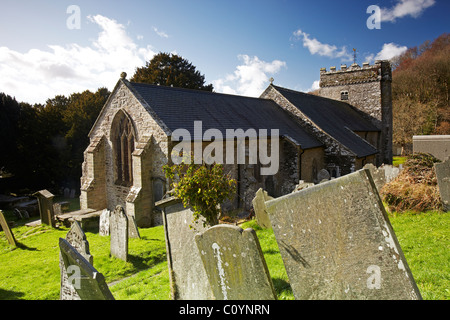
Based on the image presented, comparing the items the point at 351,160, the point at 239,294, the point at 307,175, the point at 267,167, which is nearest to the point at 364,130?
the point at 351,160

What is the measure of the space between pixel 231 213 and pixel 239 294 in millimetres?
10086

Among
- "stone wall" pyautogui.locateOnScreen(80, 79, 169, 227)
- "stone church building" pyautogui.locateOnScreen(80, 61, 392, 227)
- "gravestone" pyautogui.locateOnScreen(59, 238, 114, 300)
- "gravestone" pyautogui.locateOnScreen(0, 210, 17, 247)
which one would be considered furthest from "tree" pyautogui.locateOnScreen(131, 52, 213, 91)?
"gravestone" pyautogui.locateOnScreen(59, 238, 114, 300)

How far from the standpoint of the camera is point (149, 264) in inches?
329

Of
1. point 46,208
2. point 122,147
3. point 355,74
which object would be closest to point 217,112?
point 122,147

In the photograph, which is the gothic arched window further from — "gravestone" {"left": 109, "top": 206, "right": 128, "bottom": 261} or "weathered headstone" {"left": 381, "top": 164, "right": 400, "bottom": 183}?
"weathered headstone" {"left": 381, "top": 164, "right": 400, "bottom": 183}

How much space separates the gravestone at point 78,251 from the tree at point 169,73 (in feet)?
85.3

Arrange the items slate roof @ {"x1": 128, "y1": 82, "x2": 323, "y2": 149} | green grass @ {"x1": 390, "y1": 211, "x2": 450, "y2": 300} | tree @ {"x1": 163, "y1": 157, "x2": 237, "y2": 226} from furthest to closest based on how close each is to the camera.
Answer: slate roof @ {"x1": 128, "y1": 82, "x2": 323, "y2": 149}, tree @ {"x1": 163, "y1": 157, "x2": 237, "y2": 226}, green grass @ {"x1": 390, "y1": 211, "x2": 450, "y2": 300}

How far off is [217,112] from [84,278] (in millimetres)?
12731

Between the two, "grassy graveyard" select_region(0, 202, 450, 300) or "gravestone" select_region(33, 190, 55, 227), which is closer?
"grassy graveyard" select_region(0, 202, 450, 300)

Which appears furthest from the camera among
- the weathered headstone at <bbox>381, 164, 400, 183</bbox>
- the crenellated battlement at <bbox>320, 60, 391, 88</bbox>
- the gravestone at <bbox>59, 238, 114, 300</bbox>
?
the crenellated battlement at <bbox>320, 60, 391, 88</bbox>

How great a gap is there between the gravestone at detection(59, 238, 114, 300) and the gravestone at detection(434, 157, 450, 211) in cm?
905

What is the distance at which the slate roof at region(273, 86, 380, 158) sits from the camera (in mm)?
19609
